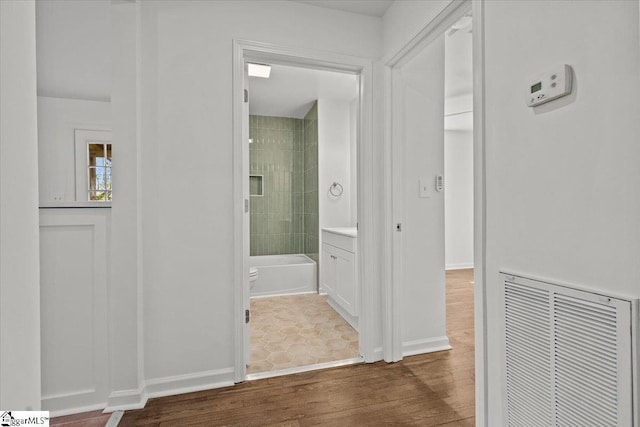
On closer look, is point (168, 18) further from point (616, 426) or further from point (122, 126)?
point (616, 426)

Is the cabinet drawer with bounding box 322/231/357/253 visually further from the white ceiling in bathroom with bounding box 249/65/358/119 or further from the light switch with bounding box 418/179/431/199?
the white ceiling in bathroom with bounding box 249/65/358/119

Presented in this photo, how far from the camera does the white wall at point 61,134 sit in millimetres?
1759

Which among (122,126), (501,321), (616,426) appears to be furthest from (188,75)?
(616,426)

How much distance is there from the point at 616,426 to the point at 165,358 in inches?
82.8

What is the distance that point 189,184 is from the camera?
2.00 meters

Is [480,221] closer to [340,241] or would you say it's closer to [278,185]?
[340,241]

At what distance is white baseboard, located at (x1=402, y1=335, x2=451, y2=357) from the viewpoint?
241cm

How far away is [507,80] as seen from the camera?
4.27ft

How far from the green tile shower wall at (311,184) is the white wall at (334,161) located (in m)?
0.13

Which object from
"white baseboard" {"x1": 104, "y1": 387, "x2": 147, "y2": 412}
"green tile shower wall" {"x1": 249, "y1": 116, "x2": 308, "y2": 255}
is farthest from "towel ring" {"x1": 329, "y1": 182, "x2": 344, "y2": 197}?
"white baseboard" {"x1": 104, "y1": 387, "x2": 147, "y2": 412}

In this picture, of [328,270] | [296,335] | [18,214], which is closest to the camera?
[18,214]

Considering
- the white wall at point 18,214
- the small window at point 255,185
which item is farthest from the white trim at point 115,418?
the small window at point 255,185

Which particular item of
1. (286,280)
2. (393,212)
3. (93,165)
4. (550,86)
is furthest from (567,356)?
(286,280)

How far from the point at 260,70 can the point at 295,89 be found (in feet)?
2.52
